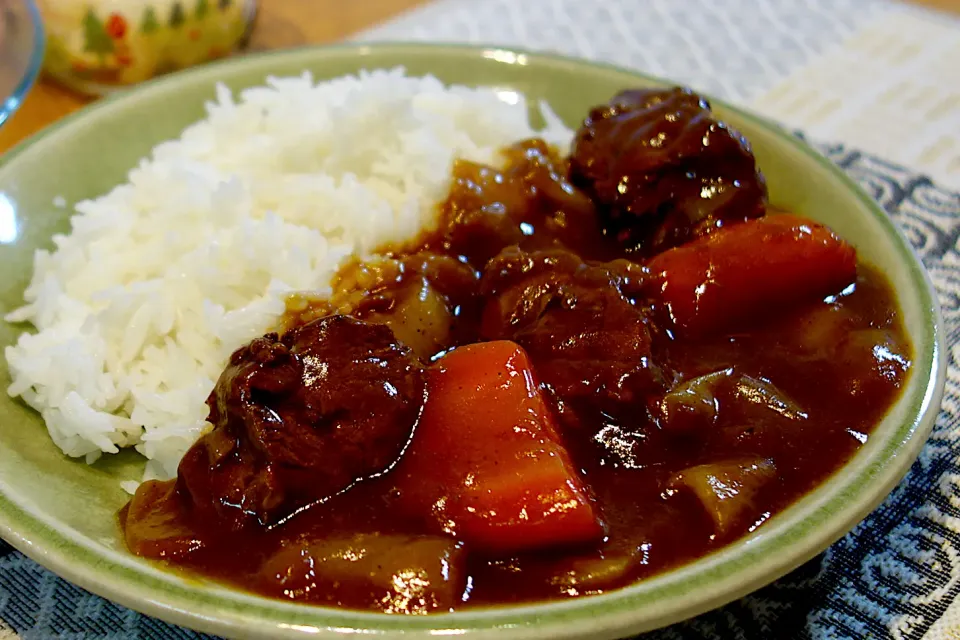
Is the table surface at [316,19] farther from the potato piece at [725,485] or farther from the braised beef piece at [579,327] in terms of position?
the potato piece at [725,485]

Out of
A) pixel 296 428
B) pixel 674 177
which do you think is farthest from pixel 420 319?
pixel 674 177

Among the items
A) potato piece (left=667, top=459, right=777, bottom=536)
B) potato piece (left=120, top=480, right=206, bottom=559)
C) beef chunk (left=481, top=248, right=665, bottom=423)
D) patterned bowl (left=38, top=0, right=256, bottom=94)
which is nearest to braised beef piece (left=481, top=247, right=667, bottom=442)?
beef chunk (left=481, top=248, right=665, bottom=423)

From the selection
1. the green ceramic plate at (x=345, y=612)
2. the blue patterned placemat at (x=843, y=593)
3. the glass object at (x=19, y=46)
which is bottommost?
the blue patterned placemat at (x=843, y=593)

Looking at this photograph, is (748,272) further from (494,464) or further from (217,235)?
(217,235)

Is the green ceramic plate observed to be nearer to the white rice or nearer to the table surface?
the white rice

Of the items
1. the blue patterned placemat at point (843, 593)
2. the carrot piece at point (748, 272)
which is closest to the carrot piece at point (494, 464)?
the blue patterned placemat at point (843, 593)

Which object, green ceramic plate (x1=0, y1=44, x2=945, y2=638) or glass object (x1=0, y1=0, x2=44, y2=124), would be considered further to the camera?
glass object (x1=0, y1=0, x2=44, y2=124)
